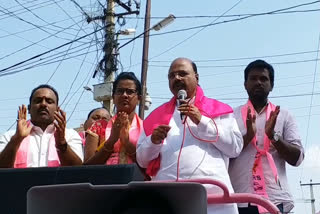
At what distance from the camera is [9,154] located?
10.4ft

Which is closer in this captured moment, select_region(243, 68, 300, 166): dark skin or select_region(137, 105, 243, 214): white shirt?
select_region(137, 105, 243, 214): white shirt

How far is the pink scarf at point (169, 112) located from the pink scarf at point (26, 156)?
0.72 m

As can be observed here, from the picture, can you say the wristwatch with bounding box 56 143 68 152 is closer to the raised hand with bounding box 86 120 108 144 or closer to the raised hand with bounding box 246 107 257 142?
the raised hand with bounding box 86 120 108 144

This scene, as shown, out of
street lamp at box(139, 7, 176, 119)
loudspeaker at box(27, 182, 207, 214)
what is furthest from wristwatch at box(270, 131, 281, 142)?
street lamp at box(139, 7, 176, 119)

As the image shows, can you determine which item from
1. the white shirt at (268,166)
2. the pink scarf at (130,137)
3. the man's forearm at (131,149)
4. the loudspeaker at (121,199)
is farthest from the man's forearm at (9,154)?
the loudspeaker at (121,199)

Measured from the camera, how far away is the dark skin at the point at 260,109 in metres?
3.00

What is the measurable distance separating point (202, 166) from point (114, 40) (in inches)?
518

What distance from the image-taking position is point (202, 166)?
2689 millimetres

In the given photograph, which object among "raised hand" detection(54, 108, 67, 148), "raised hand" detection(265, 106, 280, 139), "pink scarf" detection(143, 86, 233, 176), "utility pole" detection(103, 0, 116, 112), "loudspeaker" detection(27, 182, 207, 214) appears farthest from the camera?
"utility pole" detection(103, 0, 116, 112)

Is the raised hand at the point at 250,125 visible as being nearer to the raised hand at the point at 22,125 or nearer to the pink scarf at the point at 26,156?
the pink scarf at the point at 26,156

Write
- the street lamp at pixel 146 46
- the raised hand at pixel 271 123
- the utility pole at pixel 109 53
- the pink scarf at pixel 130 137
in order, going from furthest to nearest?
the utility pole at pixel 109 53 → the street lamp at pixel 146 46 → the pink scarf at pixel 130 137 → the raised hand at pixel 271 123

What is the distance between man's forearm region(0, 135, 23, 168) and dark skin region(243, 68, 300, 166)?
1.46 metres

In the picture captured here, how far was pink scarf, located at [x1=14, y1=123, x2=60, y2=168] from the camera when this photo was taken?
3242mm

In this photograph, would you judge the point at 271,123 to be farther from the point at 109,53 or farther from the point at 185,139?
the point at 109,53
